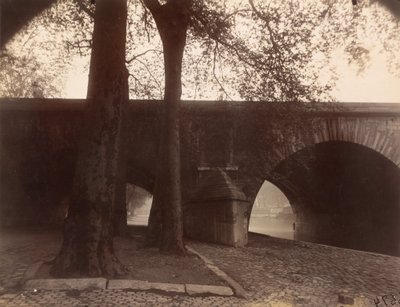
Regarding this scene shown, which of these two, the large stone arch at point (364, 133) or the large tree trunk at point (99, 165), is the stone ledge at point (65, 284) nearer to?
the large tree trunk at point (99, 165)

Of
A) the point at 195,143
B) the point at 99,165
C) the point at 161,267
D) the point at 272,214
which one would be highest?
the point at 195,143

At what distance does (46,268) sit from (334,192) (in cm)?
1452

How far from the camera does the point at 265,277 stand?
6418 mm

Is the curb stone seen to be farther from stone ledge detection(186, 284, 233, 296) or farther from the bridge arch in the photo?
the bridge arch

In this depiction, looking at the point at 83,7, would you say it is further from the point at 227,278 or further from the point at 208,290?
the point at 208,290

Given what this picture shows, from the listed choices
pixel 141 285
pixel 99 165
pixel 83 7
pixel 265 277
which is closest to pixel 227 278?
pixel 265 277

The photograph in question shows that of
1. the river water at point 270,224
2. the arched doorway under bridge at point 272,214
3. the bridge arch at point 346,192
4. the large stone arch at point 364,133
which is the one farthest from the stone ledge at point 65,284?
the river water at point 270,224

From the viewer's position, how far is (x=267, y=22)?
30.9 feet

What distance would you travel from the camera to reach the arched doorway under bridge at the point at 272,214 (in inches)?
1243

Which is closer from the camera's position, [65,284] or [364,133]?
[65,284]

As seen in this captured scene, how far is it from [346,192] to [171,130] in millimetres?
11486

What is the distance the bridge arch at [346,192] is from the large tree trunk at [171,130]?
5955mm

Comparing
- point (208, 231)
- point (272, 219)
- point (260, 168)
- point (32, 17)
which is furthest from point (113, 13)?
point (272, 219)
